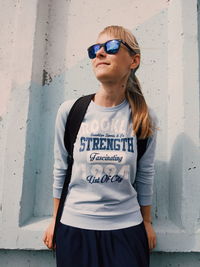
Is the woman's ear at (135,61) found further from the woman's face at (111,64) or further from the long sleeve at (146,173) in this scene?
the long sleeve at (146,173)

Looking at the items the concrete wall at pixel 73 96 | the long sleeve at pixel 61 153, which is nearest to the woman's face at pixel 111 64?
the long sleeve at pixel 61 153

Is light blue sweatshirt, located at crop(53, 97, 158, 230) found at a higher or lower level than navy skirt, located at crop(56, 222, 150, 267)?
higher

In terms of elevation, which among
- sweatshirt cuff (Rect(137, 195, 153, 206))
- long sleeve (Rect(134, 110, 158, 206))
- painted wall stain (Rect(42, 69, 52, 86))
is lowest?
sweatshirt cuff (Rect(137, 195, 153, 206))

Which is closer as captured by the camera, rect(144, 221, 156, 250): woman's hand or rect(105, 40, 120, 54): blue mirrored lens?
rect(105, 40, 120, 54): blue mirrored lens

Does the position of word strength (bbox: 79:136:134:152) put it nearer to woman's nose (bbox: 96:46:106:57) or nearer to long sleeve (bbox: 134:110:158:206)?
long sleeve (bbox: 134:110:158:206)

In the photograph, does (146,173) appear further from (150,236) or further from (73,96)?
(73,96)

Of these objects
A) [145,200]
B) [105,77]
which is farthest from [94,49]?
[145,200]

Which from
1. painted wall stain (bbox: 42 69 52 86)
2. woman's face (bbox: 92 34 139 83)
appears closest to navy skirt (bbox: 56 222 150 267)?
woman's face (bbox: 92 34 139 83)

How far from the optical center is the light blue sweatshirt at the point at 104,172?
1103 mm

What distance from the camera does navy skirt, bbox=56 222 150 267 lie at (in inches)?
41.8

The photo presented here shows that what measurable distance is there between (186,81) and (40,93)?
1.09m

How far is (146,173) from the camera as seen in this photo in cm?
126

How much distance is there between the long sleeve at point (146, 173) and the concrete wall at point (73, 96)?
0.95ft

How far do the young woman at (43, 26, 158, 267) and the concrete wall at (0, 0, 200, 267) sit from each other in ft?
1.15
